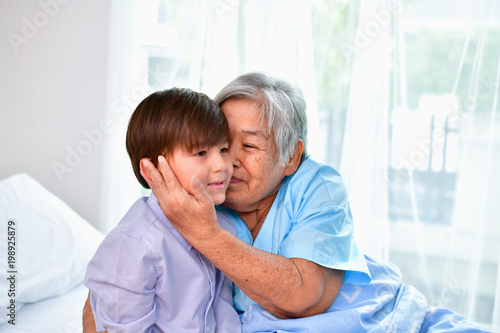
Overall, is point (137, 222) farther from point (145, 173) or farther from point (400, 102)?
point (400, 102)

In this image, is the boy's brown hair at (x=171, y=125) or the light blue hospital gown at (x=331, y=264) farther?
the light blue hospital gown at (x=331, y=264)

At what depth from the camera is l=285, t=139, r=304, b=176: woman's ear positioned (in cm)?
160

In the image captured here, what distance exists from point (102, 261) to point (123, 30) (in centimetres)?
208

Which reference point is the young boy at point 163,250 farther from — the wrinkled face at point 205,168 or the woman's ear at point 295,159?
the woman's ear at point 295,159

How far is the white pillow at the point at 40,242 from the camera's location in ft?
5.93

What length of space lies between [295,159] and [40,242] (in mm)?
1132

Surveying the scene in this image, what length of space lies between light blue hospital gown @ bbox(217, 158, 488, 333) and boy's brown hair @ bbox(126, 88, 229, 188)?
0.37 meters

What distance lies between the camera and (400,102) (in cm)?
275

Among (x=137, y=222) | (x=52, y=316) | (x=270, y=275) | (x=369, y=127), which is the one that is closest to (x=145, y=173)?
(x=137, y=222)

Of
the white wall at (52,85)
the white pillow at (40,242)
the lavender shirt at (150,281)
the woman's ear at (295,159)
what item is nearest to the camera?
the lavender shirt at (150,281)

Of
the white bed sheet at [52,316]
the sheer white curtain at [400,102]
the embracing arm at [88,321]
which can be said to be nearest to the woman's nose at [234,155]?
the embracing arm at [88,321]

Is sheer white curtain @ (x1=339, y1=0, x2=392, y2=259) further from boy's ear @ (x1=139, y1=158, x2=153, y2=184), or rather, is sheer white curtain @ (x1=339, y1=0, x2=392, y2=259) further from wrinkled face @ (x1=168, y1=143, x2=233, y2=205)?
boy's ear @ (x1=139, y1=158, x2=153, y2=184)

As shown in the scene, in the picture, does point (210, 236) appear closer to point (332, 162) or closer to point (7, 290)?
point (7, 290)

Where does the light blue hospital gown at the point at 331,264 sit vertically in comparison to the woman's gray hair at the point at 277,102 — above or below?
below
